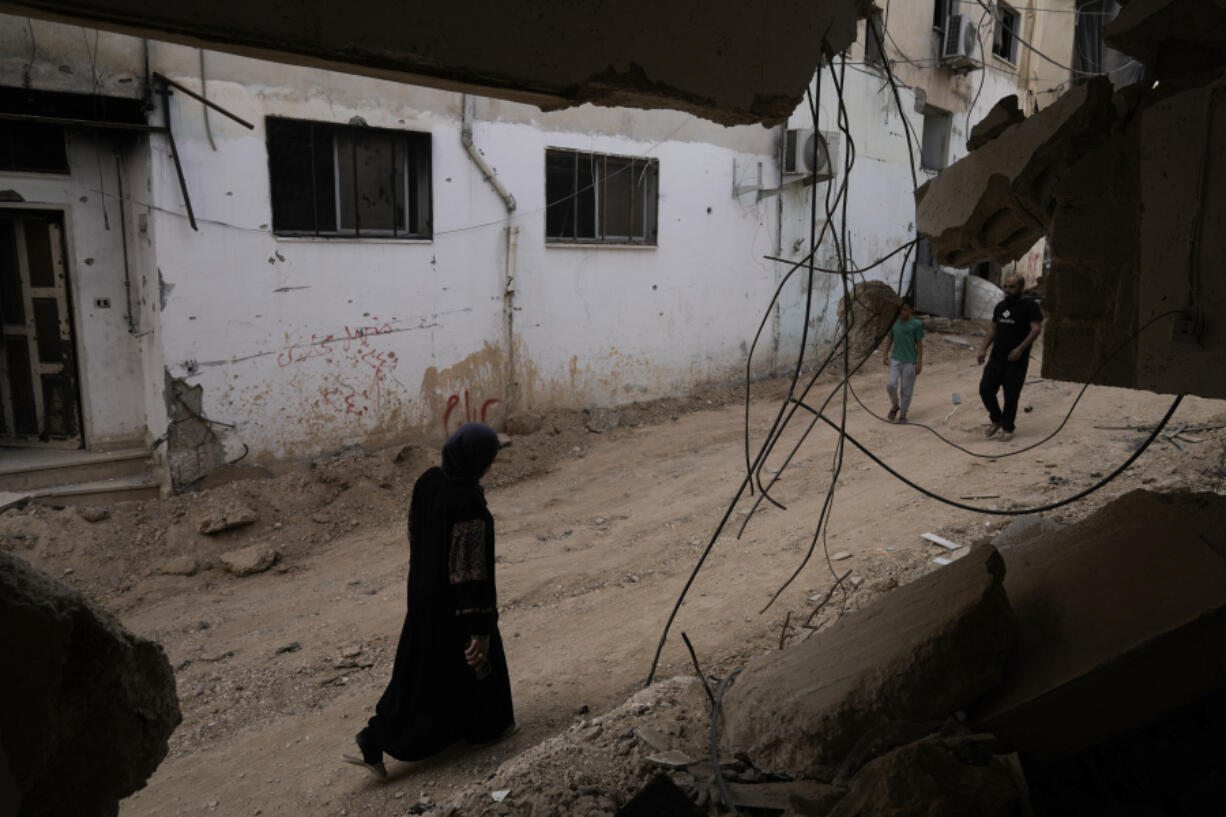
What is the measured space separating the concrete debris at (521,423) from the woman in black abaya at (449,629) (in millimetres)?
5382

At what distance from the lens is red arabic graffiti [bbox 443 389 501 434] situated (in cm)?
857

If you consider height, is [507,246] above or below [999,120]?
below

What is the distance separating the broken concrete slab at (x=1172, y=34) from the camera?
2502 mm

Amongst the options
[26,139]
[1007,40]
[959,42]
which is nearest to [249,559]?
[26,139]

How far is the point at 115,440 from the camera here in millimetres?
7227

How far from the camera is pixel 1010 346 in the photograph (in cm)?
776

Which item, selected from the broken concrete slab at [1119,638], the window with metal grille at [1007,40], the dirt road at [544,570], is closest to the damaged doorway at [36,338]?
the dirt road at [544,570]

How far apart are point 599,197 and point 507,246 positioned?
1.52 metres

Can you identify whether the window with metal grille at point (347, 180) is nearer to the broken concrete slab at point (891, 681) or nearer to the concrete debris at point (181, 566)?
the concrete debris at point (181, 566)

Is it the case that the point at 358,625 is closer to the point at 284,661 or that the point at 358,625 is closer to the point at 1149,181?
the point at 284,661

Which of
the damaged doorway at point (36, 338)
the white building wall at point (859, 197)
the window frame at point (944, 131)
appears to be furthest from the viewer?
the window frame at point (944, 131)

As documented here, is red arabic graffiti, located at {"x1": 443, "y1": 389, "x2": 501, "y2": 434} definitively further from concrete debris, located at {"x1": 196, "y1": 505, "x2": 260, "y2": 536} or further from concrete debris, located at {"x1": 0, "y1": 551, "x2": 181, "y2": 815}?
concrete debris, located at {"x1": 0, "y1": 551, "x2": 181, "y2": 815}

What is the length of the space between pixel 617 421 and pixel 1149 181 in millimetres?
7547

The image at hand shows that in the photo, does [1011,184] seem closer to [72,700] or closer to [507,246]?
[72,700]
